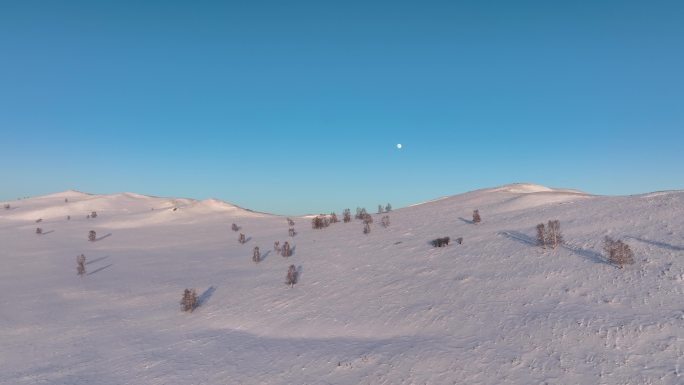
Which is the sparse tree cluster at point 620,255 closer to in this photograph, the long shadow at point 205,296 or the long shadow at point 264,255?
the long shadow at point 205,296

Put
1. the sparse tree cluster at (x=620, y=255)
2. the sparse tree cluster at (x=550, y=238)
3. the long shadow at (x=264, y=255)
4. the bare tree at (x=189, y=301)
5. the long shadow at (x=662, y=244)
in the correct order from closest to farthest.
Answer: the sparse tree cluster at (x=620, y=255)
the long shadow at (x=662, y=244)
the sparse tree cluster at (x=550, y=238)
the bare tree at (x=189, y=301)
the long shadow at (x=264, y=255)

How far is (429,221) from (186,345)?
1137 cm

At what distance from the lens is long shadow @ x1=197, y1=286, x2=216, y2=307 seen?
11.6 meters

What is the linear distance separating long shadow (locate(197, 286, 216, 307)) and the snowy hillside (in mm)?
63

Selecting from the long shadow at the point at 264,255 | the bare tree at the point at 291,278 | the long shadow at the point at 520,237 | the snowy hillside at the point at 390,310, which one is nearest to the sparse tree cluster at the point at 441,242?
the snowy hillside at the point at 390,310

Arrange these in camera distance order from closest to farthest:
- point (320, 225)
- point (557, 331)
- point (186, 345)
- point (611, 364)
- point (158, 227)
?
point (611, 364) < point (557, 331) < point (186, 345) < point (320, 225) < point (158, 227)

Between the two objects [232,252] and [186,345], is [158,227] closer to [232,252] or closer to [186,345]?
[232,252]

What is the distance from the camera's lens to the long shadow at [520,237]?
11695 mm

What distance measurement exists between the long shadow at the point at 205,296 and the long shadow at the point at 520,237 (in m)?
8.95

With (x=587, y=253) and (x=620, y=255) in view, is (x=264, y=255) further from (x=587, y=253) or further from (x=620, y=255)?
(x=620, y=255)

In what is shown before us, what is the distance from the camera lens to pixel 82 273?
15.8m

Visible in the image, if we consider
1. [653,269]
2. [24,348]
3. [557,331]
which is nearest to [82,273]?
[24,348]

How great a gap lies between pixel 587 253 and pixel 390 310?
4985mm


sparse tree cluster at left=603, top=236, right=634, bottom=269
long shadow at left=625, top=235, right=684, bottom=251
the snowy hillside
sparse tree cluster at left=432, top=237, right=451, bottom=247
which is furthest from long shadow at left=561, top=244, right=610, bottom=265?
sparse tree cluster at left=432, top=237, right=451, bottom=247
